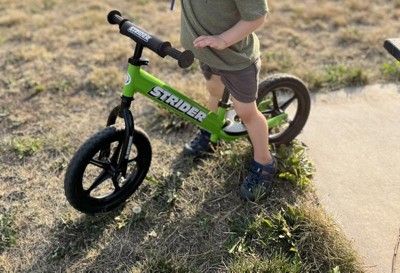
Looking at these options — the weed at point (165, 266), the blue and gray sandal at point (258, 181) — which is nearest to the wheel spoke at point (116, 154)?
the weed at point (165, 266)

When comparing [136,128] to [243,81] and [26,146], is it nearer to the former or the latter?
[243,81]

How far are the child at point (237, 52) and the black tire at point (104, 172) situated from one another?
0.61 m

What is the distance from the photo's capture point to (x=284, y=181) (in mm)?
2859

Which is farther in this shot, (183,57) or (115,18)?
(115,18)

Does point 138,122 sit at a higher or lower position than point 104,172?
lower

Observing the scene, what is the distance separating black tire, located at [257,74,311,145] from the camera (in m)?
2.96

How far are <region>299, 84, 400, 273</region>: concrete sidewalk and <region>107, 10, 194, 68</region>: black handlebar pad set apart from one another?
1.39 meters

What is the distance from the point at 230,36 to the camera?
7.02 feet

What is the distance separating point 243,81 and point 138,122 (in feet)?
4.60

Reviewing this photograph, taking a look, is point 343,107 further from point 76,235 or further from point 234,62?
point 76,235

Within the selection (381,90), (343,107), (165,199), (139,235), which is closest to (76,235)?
(139,235)

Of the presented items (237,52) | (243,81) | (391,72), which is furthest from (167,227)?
(391,72)

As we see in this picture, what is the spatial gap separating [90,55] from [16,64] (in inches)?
28.6

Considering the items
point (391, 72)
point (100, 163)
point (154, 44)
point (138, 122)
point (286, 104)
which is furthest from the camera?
point (391, 72)
